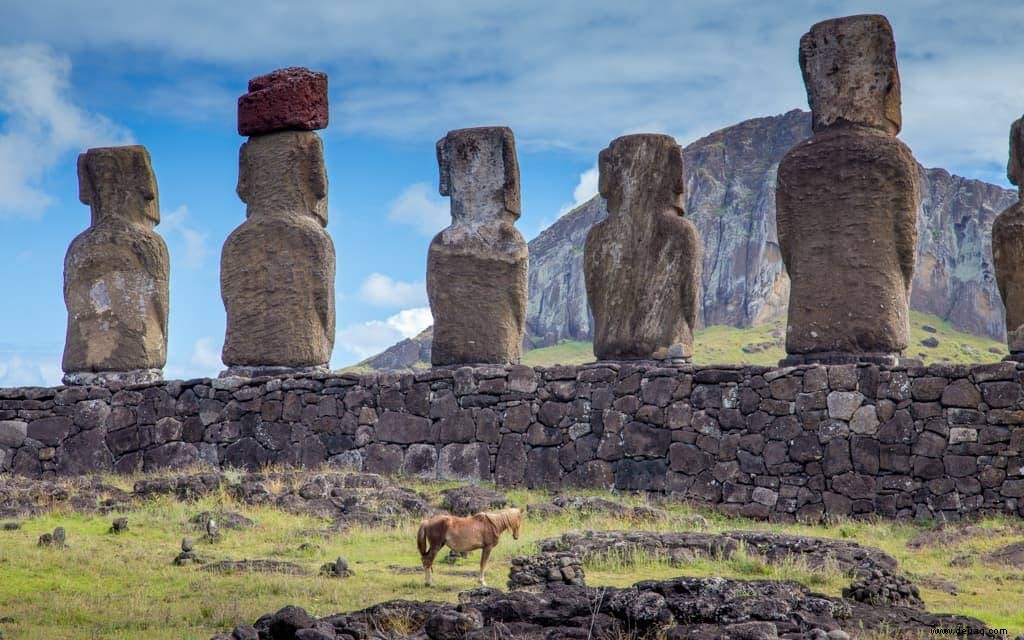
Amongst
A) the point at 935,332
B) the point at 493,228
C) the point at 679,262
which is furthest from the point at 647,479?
the point at 935,332

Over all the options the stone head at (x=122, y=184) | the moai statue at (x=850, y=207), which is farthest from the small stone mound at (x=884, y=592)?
the stone head at (x=122, y=184)

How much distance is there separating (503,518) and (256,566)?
2192mm

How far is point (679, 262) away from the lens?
17.0m

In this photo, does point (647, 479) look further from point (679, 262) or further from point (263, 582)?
point (263, 582)

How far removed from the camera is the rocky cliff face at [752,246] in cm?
5041

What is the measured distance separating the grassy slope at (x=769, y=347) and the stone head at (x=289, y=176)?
70.6ft

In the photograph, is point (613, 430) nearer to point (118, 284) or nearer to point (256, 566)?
point (256, 566)

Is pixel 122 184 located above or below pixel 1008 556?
above

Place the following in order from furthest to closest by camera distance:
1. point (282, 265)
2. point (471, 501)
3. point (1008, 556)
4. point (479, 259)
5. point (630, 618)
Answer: point (282, 265) < point (479, 259) < point (471, 501) < point (1008, 556) < point (630, 618)

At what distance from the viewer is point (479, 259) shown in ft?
58.2

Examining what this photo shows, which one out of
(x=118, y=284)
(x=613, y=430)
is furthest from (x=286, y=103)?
(x=613, y=430)

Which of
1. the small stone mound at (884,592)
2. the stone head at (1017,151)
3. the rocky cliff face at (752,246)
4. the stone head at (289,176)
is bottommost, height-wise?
the small stone mound at (884,592)

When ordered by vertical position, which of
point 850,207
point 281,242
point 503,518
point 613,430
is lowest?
point 503,518

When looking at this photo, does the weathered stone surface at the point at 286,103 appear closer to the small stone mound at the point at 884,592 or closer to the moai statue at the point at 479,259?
the moai statue at the point at 479,259
